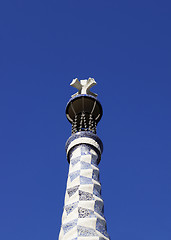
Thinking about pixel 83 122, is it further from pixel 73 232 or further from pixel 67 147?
pixel 73 232

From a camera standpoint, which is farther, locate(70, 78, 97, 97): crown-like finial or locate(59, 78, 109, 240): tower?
locate(70, 78, 97, 97): crown-like finial

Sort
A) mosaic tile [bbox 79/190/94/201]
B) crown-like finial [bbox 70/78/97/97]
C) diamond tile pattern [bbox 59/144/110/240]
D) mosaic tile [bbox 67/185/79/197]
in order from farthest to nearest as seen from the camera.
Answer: crown-like finial [bbox 70/78/97/97]
mosaic tile [bbox 67/185/79/197]
mosaic tile [bbox 79/190/94/201]
diamond tile pattern [bbox 59/144/110/240]

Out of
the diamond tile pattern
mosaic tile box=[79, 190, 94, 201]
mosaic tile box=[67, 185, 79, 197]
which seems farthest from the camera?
mosaic tile box=[67, 185, 79, 197]

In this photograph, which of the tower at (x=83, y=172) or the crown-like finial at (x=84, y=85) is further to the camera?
the crown-like finial at (x=84, y=85)

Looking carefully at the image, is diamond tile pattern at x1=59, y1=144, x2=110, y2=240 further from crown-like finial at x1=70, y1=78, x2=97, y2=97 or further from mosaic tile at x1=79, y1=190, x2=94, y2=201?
crown-like finial at x1=70, y1=78, x2=97, y2=97

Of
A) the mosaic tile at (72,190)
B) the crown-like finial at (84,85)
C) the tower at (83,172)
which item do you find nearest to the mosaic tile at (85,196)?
the tower at (83,172)

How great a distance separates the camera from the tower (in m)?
4.36

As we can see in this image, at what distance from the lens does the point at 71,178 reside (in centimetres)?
520

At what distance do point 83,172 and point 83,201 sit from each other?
0.57m

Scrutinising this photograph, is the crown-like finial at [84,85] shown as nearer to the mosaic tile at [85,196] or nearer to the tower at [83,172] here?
the tower at [83,172]

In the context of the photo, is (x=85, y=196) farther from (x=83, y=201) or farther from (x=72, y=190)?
(x=72, y=190)

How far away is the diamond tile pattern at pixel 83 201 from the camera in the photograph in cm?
430

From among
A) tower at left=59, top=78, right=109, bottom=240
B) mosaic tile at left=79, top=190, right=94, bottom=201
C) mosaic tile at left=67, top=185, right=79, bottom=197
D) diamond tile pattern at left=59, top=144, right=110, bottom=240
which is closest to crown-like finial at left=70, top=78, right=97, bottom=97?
tower at left=59, top=78, right=109, bottom=240

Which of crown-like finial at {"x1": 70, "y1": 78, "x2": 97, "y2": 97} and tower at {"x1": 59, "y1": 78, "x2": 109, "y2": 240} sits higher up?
crown-like finial at {"x1": 70, "y1": 78, "x2": 97, "y2": 97}
